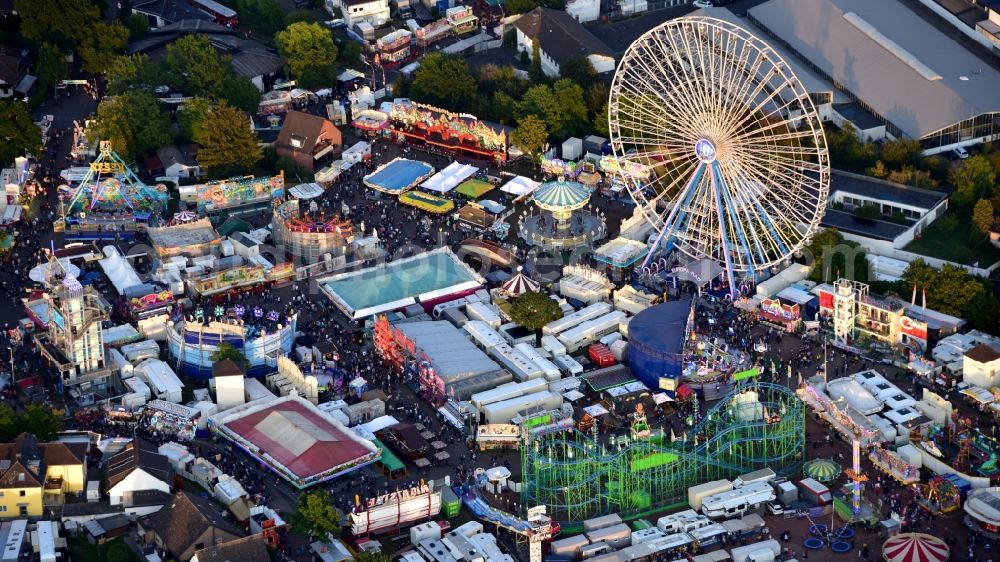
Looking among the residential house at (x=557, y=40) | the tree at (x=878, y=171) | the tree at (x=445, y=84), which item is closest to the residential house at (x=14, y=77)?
the tree at (x=445, y=84)

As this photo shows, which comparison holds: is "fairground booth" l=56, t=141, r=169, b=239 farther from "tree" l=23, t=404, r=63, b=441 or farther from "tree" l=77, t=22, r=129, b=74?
"tree" l=23, t=404, r=63, b=441

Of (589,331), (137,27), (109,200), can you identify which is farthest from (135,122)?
(589,331)

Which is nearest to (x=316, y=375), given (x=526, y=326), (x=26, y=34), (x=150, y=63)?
(x=526, y=326)

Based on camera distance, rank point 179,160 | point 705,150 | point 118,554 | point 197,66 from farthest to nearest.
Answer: point 197,66
point 179,160
point 705,150
point 118,554

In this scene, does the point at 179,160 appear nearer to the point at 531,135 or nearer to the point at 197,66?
the point at 197,66

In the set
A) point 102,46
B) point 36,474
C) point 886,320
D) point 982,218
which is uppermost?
point 102,46

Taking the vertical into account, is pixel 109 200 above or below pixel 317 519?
above

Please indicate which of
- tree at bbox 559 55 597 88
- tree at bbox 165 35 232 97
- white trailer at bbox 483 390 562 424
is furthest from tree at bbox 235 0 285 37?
white trailer at bbox 483 390 562 424
